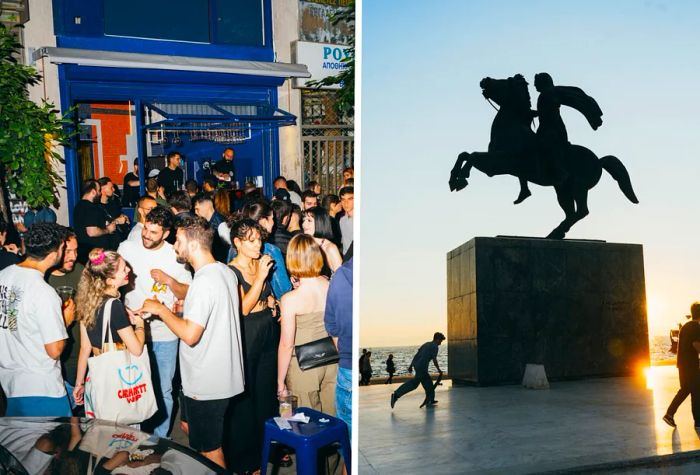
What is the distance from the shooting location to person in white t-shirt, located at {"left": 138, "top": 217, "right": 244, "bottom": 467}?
398 cm

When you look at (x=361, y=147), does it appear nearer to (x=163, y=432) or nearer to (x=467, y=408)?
(x=163, y=432)

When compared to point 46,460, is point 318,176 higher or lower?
higher

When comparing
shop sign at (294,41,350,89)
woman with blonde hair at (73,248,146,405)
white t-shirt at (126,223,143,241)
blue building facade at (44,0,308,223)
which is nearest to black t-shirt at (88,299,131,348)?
woman with blonde hair at (73,248,146,405)

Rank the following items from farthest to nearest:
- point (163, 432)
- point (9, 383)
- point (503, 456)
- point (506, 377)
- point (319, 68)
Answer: point (319, 68), point (506, 377), point (503, 456), point (163, 432), point (9, 383)

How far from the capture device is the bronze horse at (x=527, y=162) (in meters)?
8.67

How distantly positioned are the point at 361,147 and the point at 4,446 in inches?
79.1

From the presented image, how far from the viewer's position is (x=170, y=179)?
355 inches

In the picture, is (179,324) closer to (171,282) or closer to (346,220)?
(171,282)

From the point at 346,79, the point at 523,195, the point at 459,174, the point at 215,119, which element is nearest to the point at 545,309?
the point at 523,195

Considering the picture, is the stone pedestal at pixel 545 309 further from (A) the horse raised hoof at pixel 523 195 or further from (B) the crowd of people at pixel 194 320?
(B) the crowd of people at pixel 194 320

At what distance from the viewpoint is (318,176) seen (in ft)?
37.7

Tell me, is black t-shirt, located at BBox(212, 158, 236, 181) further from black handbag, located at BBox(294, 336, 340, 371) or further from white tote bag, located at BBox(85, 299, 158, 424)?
white tote bag, located at BBox(85, 299, 158, 424)

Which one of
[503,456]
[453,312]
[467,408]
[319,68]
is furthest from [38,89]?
[503,456]

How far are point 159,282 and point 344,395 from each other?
1.48m
